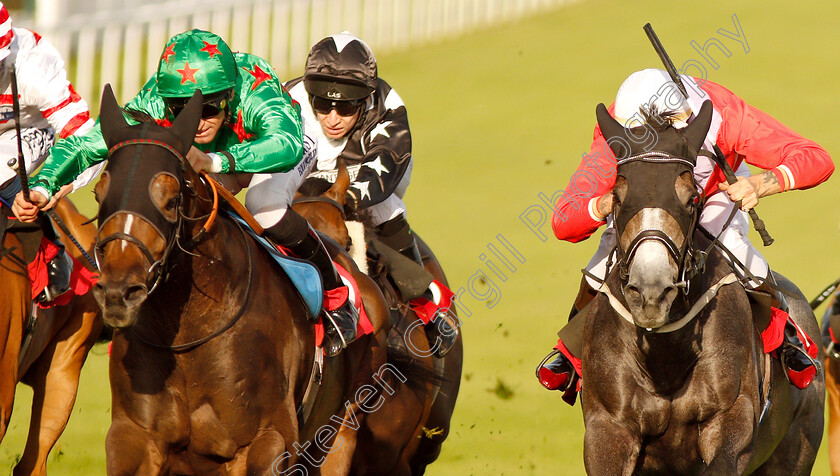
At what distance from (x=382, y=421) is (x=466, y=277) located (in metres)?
6.38

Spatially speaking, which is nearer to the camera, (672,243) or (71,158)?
(672,243)

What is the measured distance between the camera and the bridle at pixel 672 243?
188 inches

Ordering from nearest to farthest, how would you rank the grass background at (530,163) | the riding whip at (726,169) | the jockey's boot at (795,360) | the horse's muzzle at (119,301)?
the horse's muzzle at (119,301), the riding whip at (726,169), the jockey's boot at (795,360), the grass background at (530,163)

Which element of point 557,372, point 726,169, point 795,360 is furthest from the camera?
point 557,372

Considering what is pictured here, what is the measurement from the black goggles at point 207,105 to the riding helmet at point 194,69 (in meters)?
0.04

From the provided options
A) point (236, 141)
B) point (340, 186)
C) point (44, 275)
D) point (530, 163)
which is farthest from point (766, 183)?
point (530, 163)

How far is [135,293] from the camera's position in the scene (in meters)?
4.36

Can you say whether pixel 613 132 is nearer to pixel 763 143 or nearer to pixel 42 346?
pixel 763 143

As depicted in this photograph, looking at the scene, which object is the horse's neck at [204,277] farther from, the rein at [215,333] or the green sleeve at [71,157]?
the green sleeve at [71,157]

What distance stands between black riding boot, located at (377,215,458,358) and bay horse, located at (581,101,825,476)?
72.2 inches

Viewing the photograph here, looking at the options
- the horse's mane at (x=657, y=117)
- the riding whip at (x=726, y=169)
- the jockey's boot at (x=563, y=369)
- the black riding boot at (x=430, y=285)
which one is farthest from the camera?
the black riding boot at (x=430, y=285)

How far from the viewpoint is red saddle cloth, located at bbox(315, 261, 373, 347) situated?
219 inches

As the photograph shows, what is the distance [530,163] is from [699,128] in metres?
11.9

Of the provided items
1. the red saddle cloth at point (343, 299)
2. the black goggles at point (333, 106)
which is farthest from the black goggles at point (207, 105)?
the black goggles at point (333, 106)
